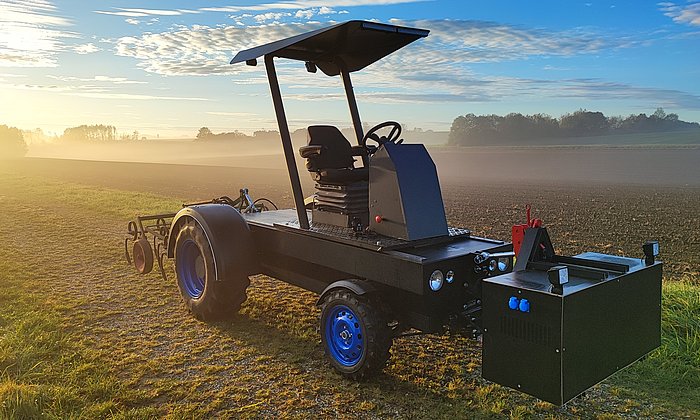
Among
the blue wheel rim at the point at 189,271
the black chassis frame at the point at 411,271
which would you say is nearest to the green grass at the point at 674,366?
the black chassis frame at the point at 411,271

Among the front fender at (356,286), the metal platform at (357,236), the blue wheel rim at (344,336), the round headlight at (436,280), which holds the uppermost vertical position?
the metal platform at (357,236)

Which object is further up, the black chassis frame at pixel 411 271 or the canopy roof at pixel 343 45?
the canopy roof at pixel 343 45

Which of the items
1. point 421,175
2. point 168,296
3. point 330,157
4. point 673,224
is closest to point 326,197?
point 330,157

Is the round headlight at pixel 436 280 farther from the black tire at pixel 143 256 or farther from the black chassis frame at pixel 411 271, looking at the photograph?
the black tire at pixel 143 256

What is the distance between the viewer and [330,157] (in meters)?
5.58

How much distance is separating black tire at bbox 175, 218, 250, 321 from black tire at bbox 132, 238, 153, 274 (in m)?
1.70

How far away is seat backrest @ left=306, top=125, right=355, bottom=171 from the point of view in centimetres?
545

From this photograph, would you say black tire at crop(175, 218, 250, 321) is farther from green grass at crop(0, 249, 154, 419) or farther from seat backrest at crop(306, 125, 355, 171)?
seat backrest at crop(306, 125, 355, 171)

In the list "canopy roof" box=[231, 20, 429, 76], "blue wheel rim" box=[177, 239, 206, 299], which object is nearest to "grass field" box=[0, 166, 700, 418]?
"blue wheel rim" box=[177, 239, 206, 299]

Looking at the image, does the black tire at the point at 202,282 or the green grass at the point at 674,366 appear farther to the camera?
the black tire at the point at 202,282

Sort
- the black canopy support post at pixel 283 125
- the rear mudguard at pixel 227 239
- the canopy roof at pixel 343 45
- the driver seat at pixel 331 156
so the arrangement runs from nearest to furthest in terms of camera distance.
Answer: the canopy roof at pixel 343 45 → the driver seat at pixel 331 156 → the black canopy support post at pixel 283 125 → the rear mudguard at pixel 227 239

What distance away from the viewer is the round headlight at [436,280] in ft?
13.0

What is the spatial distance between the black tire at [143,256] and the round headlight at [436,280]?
5245 mm

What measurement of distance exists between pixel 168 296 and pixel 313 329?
2518 millimetres
